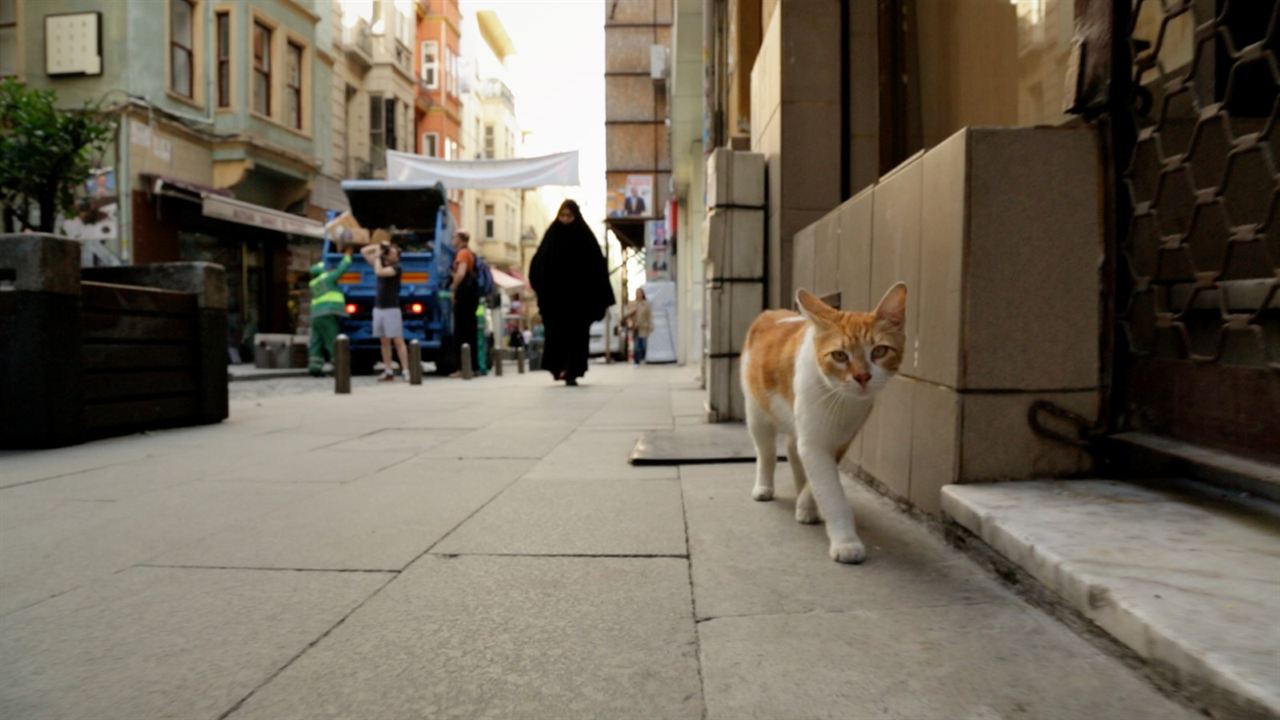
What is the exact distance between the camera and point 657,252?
25516mm

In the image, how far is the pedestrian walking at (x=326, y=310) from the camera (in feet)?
41.5

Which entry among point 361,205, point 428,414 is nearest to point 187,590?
point 428,414

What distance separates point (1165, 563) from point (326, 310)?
12593 mm

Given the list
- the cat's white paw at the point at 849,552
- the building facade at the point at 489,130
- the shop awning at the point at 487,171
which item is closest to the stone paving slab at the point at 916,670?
the cat's white paw at the point at 849,552

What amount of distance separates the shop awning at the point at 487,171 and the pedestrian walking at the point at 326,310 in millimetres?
3047

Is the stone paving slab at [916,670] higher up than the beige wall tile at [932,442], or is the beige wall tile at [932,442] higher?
the beige wall tile at [932,442]

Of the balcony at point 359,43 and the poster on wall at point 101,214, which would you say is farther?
the balcony at point 359,43

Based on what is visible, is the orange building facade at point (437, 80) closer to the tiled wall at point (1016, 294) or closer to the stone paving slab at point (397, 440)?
the stone paving slab at point (397, 440)

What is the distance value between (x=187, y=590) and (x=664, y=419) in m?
4.14

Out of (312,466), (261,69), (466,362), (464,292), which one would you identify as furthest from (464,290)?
(261,69)

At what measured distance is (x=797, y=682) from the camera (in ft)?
5.01

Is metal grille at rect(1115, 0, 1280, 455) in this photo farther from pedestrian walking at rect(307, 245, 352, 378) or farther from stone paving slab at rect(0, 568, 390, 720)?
pedestrian walking at rect(307, 245, 352, 378)

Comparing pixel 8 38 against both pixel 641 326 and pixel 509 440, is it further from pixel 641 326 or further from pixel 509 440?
pixel 509 440

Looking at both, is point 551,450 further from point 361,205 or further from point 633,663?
point 361,205
